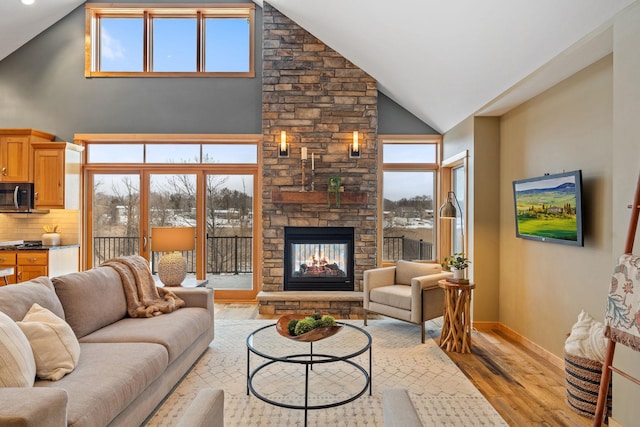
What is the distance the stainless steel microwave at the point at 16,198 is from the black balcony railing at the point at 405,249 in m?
4.96

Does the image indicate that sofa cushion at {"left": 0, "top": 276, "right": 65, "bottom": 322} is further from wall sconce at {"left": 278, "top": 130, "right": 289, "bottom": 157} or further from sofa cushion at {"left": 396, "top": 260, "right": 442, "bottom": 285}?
sofa cushion at {"left": 396, "top": 260, "right": 442, "bottom": 285}

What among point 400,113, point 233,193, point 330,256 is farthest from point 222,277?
point 400,113

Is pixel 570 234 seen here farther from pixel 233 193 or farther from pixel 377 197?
pixel 233 193

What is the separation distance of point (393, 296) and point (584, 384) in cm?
195

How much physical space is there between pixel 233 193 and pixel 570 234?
4.25m

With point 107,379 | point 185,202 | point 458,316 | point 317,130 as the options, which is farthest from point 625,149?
point 185,202

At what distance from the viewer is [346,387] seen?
2.87 metres

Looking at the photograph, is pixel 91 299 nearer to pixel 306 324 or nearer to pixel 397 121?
pixel 306 324

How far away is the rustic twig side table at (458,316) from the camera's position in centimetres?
365

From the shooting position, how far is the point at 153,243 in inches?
150

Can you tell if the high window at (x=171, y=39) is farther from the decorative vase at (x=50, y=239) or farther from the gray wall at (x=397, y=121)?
the decorative vase at (x=50, y=239)

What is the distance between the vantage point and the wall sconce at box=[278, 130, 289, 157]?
521cm

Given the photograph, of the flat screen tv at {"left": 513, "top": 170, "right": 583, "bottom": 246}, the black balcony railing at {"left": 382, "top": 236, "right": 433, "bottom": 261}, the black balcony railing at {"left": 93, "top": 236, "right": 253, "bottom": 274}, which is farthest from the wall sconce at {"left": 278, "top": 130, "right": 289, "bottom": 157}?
the flat screen tv at {"left": 513, "top": 170, "right": 583, "bottom": 246}

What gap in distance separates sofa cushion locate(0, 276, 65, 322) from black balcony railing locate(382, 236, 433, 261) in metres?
4.15
